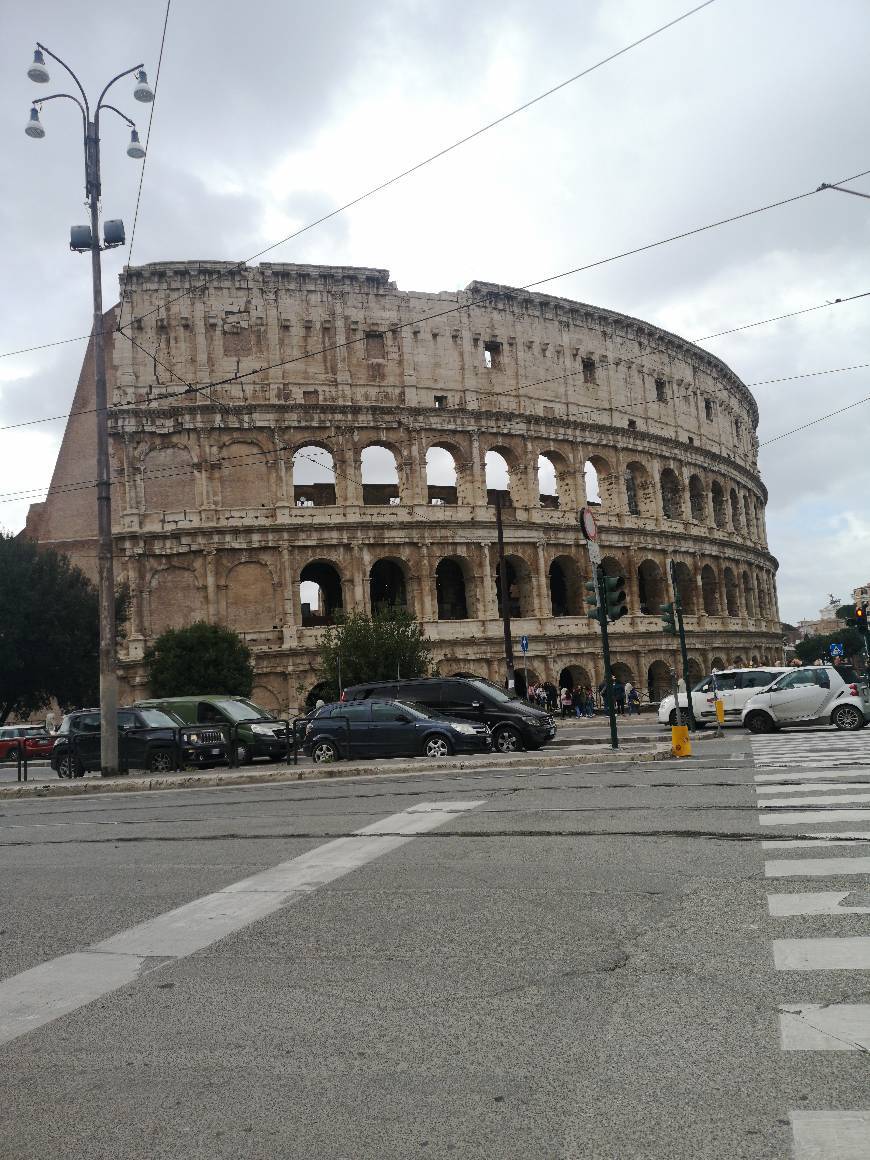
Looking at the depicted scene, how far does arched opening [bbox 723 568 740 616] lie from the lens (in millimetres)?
52062

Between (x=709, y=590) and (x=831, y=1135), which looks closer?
(x=831, y=1135)

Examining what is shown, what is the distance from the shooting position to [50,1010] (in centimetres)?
417

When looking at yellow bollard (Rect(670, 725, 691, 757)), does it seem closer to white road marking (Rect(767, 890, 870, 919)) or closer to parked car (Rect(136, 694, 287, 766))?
parked car (Rect(136, 694, 287, 766))

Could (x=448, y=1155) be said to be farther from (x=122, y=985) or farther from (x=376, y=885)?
(x=376, y=885)

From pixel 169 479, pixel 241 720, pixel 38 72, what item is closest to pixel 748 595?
pixel 169 479

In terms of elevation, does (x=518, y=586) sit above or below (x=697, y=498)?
below

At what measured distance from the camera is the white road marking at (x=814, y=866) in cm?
590

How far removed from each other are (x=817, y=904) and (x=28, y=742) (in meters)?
31.2

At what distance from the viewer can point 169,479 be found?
3894 cm

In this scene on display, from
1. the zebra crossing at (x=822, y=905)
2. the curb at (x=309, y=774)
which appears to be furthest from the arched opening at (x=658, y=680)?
the zebra crossing at (x=822, y=905)

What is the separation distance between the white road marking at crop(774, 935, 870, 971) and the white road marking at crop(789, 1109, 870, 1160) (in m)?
1.34

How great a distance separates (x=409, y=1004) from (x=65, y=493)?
39668 mm

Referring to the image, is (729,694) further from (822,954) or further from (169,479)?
(169,479)

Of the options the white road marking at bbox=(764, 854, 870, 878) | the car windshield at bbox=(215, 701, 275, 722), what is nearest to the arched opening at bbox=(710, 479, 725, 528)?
the car windshield at bbox=(215, 701, 275, 722)
